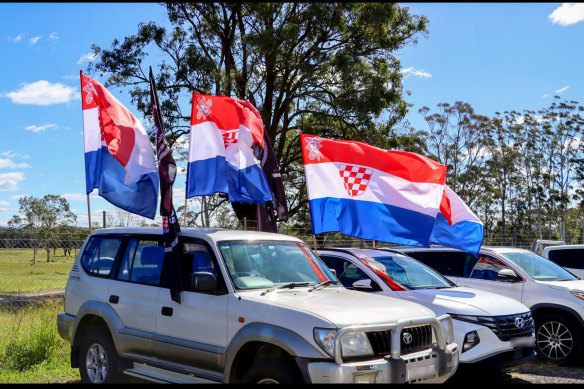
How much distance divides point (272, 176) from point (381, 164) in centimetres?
177

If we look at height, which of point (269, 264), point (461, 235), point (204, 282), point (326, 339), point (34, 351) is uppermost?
point (461, 235)

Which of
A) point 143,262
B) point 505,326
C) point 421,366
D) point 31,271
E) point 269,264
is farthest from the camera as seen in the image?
point 31,271

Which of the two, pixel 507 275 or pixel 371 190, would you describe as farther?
pixel 507 275

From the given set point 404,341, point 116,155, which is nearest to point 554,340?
point 404,341

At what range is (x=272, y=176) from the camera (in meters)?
9.09

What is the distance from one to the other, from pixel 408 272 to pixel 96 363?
443 centimetres

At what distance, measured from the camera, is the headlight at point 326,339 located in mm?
4703

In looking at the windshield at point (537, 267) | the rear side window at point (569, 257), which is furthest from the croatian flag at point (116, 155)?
the rear side window at point (569, 257)

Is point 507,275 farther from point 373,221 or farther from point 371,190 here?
point 371,190

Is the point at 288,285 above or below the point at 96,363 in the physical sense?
above

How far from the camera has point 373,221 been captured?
9.06m

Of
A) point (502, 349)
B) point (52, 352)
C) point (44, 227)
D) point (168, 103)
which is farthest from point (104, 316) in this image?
point (168, 103)

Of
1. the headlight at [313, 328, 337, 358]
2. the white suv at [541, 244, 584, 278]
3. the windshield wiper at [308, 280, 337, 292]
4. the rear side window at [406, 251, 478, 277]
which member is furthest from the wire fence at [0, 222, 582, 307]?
the headlight at [313, 328, 337, 358]

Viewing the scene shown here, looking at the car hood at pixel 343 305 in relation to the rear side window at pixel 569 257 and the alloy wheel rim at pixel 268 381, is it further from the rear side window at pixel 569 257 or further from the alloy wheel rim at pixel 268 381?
the rear side window at pixel 569 257
